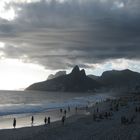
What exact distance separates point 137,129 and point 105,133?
11.9 feet

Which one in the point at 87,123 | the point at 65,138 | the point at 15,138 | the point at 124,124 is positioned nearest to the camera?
the point at 65,138

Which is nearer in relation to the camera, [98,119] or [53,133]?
[53,133]

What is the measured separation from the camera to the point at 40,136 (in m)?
39.7

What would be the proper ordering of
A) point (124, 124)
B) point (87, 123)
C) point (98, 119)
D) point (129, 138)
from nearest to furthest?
1. point (129, 138)
2. point (124, 124)
3. point (87, 123)
4. point (98, 119)

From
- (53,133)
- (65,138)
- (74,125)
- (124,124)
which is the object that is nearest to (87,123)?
(74,125)

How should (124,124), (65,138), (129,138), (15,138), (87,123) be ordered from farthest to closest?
(87,123)
(124,124)
(15,138)
(65,138)
(129,138)

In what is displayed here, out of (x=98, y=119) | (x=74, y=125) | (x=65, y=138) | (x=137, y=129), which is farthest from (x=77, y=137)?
(x=98, y=119)

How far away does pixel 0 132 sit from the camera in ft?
152

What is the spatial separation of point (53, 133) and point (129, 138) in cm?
987

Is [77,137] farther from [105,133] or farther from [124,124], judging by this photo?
[124,124]

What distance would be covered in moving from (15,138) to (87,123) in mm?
12182

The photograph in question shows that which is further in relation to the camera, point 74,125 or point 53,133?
point 74,125

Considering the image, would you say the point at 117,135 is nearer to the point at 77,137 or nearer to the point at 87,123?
the point at 77,137

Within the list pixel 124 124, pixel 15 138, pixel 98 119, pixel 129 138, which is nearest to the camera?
pixel 129 138
